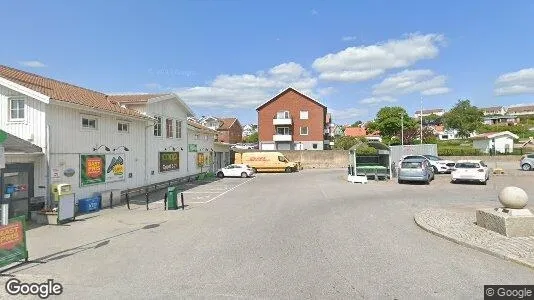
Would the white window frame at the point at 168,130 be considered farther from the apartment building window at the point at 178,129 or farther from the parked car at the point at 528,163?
the parked car at the point at 528,163

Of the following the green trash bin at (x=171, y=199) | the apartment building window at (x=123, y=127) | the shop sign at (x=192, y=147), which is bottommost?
the green trash bin at (x=171, y=199)

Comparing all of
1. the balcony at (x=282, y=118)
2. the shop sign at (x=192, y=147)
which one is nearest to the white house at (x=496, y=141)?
the balcony at (x=282, y=118)

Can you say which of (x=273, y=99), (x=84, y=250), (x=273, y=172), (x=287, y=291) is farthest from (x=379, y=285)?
(x=273, y=99)

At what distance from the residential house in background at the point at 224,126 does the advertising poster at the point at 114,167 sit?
2266 inches

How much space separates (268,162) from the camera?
129 feet

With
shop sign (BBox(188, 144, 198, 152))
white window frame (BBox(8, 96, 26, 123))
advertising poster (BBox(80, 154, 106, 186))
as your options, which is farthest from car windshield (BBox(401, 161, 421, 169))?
white window frame (BBox(8, 96, 26, 123))

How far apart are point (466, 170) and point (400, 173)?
159 inches

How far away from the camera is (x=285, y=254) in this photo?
27.2 feet

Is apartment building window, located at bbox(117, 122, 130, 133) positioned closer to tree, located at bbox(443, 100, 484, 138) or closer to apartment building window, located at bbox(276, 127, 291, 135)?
apartment building window, located at bbox(276, 127, 291, 135)

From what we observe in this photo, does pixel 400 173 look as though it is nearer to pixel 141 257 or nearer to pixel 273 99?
pixel 141 257

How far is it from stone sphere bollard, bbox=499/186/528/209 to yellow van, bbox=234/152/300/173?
30.0 metres

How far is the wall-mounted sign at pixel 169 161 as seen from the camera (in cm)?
2477

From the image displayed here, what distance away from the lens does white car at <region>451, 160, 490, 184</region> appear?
22469 millimetres

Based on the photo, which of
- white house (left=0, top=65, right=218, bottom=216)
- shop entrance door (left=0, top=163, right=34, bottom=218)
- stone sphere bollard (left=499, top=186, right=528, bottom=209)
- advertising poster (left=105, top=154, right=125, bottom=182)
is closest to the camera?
stone sphere bollard (left=499, top=186, right=528, bottom=209)
